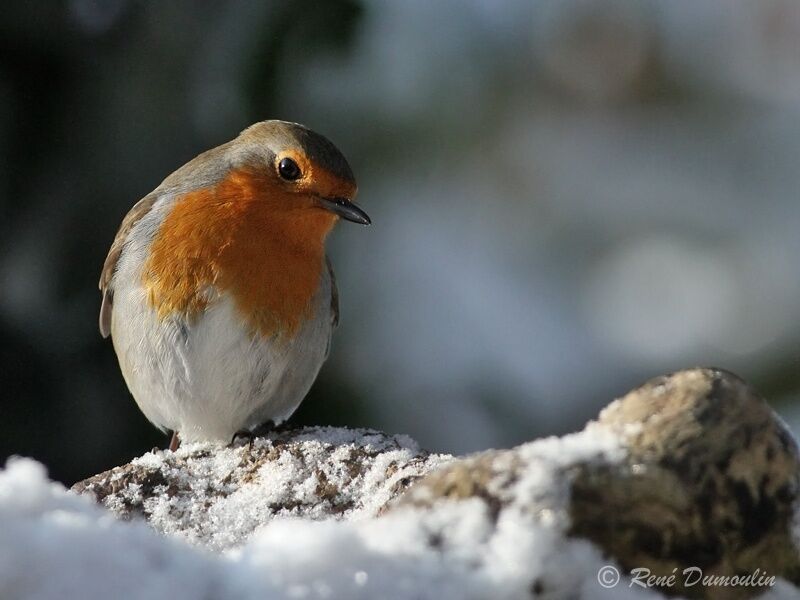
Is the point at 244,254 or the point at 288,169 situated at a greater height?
the point at 288,169

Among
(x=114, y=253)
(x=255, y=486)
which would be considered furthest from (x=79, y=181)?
(x=255, y=486)

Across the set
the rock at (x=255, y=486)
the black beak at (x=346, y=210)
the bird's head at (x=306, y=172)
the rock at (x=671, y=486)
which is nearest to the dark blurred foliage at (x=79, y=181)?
the bird's head at (x=306, y=172)

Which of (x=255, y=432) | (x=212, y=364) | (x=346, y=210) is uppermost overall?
(x=346, y=210)

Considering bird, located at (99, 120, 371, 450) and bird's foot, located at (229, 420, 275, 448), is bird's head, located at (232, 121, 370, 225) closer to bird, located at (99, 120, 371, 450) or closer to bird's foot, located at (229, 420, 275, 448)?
bird, located at (99, 120, 371, 450)

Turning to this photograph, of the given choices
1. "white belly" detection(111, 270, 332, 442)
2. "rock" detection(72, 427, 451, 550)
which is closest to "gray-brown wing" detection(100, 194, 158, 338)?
"white belly" detection(111, 270, 332, 442)

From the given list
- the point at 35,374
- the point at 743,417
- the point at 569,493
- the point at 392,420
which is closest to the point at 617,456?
the point at 569,493

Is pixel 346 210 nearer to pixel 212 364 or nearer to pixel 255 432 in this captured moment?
pixel 212 364

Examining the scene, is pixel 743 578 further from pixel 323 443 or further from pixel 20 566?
pixel 323 443
